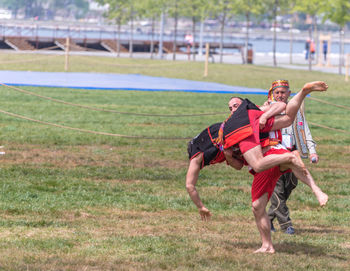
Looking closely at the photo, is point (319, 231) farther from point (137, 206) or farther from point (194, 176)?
point (137, 206)

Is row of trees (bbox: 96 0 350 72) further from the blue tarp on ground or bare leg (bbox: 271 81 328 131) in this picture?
bare leg (bbox: 271 81 328 131)

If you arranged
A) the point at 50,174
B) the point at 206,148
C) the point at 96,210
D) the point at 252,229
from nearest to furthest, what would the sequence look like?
the point at 206,148
the point at 252,229
the point at 96,210
the point at 50,174

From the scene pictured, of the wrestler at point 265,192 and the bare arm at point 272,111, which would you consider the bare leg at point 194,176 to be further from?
the bare arm at point 272,111

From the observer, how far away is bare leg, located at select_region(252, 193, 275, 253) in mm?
7336

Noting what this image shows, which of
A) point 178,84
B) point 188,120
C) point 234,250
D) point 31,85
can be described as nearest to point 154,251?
point 234,250

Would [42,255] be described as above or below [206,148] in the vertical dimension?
below

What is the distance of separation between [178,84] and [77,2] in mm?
117431

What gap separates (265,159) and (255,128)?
1.00ft

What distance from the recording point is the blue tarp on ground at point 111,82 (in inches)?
1091

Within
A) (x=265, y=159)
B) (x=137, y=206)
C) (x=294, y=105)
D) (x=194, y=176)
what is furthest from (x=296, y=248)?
(x=137, y=206)

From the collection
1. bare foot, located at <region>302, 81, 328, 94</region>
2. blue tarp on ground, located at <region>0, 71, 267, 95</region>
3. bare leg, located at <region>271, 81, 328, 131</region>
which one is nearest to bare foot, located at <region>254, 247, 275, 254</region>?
bare leg, located at <region>271, 81, 328, 131</region>

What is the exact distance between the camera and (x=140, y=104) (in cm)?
2288

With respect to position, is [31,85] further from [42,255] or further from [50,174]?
[42,255]

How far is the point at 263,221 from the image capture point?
7398mm
